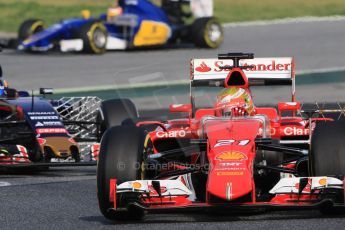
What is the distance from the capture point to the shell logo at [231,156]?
9.02 metres

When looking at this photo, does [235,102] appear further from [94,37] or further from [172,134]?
[94,37]

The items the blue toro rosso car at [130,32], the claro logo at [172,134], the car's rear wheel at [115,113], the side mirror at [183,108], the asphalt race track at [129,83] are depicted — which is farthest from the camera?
the blue toro rosso car at [130,32]

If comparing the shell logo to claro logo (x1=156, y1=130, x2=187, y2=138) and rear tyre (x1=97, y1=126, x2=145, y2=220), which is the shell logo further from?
claro logo (x1=156, y1=130, x2=187, y2=138)

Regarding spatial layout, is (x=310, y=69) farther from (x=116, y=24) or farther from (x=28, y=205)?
(x=28, y=205)

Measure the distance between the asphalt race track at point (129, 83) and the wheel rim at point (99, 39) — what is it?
12.1 inches

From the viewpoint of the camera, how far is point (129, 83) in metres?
20.6

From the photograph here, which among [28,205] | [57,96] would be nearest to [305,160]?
[28,205]

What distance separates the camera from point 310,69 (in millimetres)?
24031

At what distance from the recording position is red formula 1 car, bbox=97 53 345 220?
348 inches

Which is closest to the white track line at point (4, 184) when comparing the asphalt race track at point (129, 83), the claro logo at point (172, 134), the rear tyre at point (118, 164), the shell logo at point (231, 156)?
the asphalt race track at point (129, 83)

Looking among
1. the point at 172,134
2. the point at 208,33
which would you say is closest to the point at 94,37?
the point at 208,33

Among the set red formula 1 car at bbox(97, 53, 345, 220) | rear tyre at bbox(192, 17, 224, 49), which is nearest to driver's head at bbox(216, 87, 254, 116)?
red formula 1 car at bbox(97, 53, 345, 220)

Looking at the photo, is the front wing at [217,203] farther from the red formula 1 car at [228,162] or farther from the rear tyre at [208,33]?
the rear tyre at [208,33]

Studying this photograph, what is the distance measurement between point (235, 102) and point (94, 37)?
56.7 feet
